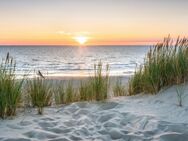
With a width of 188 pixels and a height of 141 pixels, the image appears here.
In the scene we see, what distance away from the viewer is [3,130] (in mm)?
4285

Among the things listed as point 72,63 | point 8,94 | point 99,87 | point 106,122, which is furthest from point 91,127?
point 72,63

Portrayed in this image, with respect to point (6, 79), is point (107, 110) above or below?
below

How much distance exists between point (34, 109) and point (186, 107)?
270cm

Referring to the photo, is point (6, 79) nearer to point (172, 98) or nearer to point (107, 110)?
point (107, 110)

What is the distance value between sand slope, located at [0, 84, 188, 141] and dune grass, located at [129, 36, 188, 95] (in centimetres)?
57

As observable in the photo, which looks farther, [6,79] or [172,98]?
[172,98]

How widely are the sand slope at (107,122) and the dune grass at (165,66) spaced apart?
1.86 ft

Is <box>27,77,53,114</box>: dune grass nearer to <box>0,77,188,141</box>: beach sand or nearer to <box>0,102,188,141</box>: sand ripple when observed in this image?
<box>0,77,188,141</box>: beach sand

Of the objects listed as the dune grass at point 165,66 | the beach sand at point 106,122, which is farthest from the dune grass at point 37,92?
the dune grass at point 165,66

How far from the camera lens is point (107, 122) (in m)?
4.77

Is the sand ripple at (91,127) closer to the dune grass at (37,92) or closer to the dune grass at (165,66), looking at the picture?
the dune grass at (37,92)

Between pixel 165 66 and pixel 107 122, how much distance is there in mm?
2431

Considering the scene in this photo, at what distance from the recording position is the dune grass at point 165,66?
21.7 ft

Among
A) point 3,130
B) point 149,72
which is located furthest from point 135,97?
point 3,130
